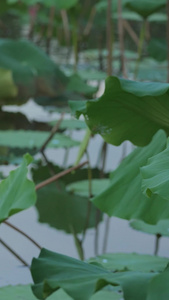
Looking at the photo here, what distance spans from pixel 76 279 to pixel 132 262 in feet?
1.84

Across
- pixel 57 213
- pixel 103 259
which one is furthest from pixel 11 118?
pixel 103 259

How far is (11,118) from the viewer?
10.6 feet

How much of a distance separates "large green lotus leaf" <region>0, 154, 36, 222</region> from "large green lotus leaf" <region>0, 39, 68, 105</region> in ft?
7.70

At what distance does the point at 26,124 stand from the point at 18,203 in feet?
7.17

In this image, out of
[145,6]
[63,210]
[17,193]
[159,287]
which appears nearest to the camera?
[159,287]

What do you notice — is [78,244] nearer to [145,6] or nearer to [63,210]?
[63,210]

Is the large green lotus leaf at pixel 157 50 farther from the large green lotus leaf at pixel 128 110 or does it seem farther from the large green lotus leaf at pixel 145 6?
the large green lotus leaf at pixel 128 110

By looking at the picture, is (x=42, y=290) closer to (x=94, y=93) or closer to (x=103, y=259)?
(x=103, y=259)

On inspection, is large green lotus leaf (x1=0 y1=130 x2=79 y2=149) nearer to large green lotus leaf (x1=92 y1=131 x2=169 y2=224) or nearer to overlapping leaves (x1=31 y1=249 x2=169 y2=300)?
large green lotus leaf (x1=92 y1=131 x2=169 y2=224)

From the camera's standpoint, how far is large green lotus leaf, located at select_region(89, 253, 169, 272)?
137 centimetres

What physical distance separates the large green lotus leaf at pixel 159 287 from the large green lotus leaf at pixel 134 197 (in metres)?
0.39

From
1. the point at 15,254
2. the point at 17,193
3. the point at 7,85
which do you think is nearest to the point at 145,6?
the point at 7,85

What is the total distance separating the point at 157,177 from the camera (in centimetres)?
85

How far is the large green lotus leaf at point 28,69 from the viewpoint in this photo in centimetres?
340
